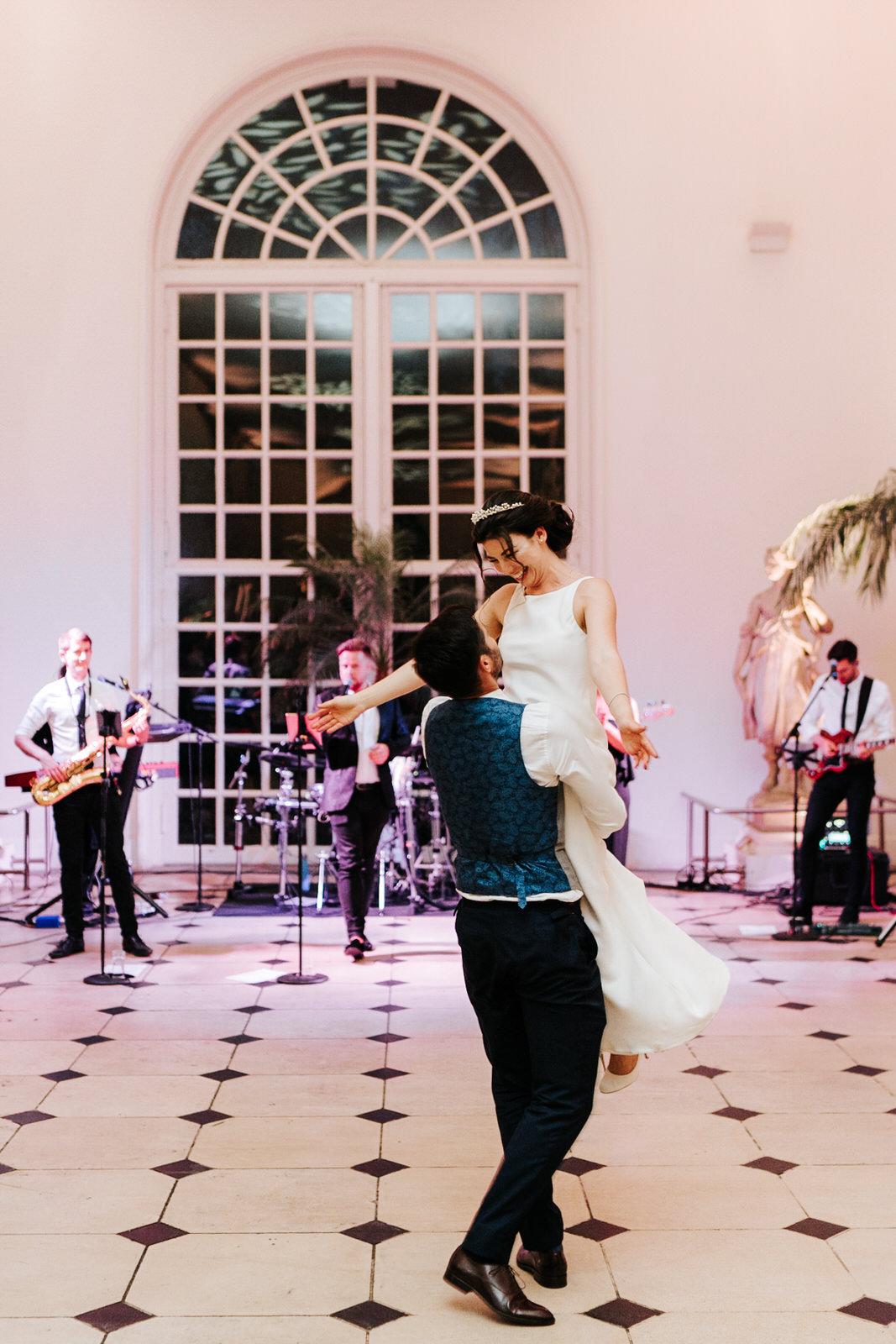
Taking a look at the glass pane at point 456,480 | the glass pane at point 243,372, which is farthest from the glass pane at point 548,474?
the glass pane at point 243,372

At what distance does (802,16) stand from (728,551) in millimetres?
4025

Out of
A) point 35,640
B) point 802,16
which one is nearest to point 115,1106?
point 35,640

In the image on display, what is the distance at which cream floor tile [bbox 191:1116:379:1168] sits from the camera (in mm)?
4180

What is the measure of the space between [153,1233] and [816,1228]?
1.69 m

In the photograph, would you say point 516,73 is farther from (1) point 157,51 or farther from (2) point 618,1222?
(2) point 618,1222

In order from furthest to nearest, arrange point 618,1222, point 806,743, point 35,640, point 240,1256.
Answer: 1. point 35,640
2. point 806,743
3. point 618,1222
4. point 240,1256

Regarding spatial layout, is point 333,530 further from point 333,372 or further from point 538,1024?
point 538,1024

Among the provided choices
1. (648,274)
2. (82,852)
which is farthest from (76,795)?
(648,274)

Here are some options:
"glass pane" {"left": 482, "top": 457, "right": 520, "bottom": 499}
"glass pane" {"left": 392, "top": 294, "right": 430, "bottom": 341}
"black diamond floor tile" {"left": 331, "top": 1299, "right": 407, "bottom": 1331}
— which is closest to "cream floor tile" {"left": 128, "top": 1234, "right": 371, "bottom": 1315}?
"black diamond floor tile" {"left": 331, "top": 1299, "right": 407, "bottom": 1331}

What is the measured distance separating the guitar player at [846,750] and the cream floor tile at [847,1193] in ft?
13.9

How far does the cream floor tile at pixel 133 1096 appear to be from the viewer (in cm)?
469

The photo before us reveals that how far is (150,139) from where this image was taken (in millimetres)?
10648

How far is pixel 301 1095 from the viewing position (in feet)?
16.0

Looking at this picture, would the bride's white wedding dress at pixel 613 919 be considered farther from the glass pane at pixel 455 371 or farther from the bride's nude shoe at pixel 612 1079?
the glass pane at pixel 455 371
